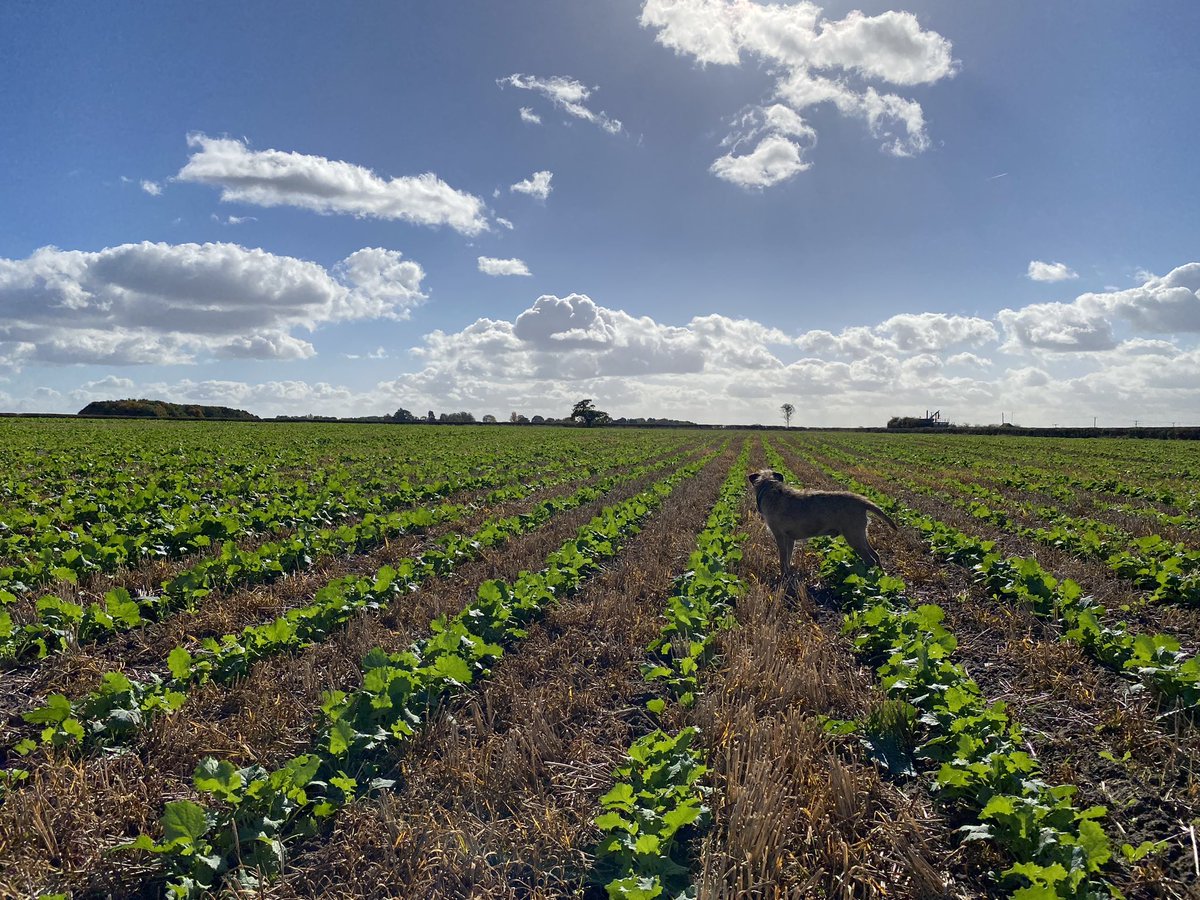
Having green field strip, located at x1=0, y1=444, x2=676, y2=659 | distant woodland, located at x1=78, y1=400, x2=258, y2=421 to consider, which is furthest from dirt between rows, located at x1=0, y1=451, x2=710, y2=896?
distant woodland, located at x1=78, y1=400, x2=258, y2=421

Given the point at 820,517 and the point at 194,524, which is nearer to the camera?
the point at 820,517

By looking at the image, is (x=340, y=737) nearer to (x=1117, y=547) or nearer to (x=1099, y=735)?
(x=1099, y=735)

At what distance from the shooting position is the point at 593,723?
15.6ft

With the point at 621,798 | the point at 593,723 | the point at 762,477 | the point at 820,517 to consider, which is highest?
the point at 762,477

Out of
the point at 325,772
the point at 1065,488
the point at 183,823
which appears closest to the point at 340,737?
the point at 325,772

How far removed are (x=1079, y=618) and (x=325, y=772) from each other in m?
6.71

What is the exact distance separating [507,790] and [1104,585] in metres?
8.55

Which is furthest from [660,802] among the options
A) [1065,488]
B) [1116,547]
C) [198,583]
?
[1065,488]

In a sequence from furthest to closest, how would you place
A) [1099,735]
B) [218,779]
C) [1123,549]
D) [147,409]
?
1. [147,409]
2. [1123,549]
3. [1099,735]
4. [218,779]

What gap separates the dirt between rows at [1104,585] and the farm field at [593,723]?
7cm

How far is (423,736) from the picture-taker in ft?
14.4

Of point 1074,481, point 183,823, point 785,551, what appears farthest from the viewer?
point 1074,481

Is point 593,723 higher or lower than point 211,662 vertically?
lower

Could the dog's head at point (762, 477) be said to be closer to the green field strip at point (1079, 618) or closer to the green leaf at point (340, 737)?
the green field strip at point (1079, 618)
